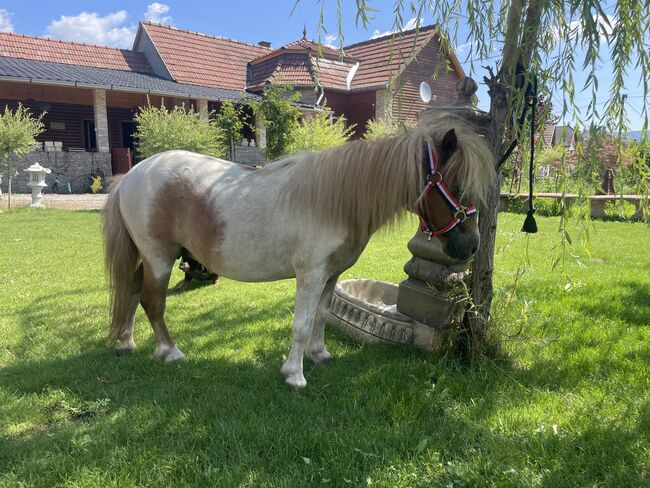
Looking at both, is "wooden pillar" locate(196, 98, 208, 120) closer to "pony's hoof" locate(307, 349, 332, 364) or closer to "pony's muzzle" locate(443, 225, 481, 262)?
"pony's hoof" locate(307, 349, 332, 364)

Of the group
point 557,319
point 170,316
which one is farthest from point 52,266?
point 557,319

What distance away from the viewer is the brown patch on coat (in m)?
3.02

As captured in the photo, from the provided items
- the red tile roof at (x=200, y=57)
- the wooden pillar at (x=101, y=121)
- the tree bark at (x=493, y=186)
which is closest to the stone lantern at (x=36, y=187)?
the wooden pillar at (x=101, y=121)

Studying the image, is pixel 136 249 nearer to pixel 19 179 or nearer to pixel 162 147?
pixel 162 147

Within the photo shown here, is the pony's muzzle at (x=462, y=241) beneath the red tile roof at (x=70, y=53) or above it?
beneath

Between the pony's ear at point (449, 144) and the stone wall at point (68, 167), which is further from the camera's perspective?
the stone wall at point (68, 167)

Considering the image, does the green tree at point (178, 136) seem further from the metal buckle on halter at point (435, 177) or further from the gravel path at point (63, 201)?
the metal buckle on halter at point (435, 177)

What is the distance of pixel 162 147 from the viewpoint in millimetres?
12766

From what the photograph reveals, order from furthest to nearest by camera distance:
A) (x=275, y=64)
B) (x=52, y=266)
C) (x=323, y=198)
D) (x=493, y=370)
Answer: (x=275, y=64) < (x=52, y=266) < (x=493, y=370) < (x=323, y=198)

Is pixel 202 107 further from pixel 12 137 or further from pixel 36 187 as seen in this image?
pixel 12 137

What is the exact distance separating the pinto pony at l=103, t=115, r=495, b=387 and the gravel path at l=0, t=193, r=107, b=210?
11.8 meters

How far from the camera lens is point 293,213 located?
2.87 m

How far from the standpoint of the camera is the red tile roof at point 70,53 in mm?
18875

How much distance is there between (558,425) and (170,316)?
11.2 feet
